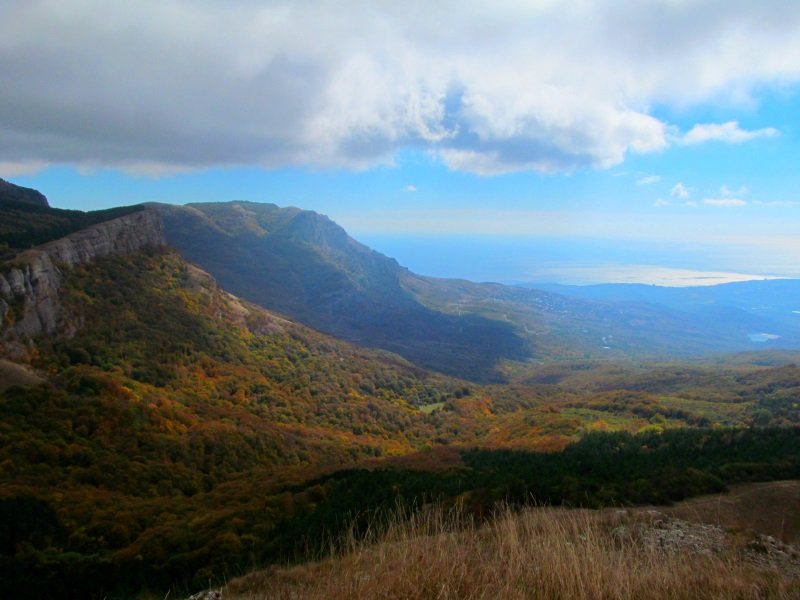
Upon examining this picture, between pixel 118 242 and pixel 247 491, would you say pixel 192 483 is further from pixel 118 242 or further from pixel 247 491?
pixel 118 242

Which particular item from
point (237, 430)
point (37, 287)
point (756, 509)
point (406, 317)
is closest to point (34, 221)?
point (37, 287)

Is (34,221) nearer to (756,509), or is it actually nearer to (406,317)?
(756,509)

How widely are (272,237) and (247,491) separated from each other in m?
182

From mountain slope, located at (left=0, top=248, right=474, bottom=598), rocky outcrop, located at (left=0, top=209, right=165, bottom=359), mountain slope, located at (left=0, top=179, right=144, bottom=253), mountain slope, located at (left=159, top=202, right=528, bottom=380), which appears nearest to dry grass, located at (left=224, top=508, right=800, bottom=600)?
mountain slope, located at (left=0, top=248, right=474, bottom=598)

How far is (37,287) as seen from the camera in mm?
42438

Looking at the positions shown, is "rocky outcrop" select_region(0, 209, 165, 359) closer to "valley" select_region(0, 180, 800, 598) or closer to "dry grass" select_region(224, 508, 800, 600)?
"valley" select_region(0, 180, 800, 598)

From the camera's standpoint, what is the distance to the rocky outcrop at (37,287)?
126ft

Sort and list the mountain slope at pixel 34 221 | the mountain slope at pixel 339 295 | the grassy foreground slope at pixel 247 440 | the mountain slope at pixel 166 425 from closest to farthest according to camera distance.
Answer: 1. the grassy foreground slope at pixel 247 440
2. the mountain slope at pixel 166 425
3. the mountain slope at pixel 34 221
4. the mountain slope at pixel 339 295

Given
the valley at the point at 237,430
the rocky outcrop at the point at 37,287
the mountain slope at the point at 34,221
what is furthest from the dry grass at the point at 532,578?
the mountain slope at the point at 34,221

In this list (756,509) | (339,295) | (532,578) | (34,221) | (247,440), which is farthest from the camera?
(339,295)

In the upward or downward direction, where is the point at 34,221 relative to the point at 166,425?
upward

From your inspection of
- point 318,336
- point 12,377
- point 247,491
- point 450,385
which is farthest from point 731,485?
point 318,336

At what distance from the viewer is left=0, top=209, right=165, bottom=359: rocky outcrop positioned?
3831cm

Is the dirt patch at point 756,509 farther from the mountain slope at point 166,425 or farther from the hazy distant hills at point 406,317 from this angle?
the hazy distant hills at point 406,317
